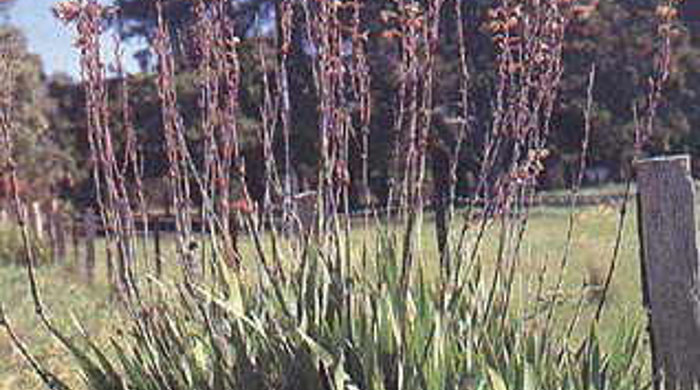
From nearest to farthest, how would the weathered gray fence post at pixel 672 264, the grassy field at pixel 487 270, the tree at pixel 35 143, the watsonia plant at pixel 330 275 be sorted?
the watsonia plant at pixel 330 275, the weathered gray fence post at pixel 672 264, the grassy field at pixel 487 270, the tree at pixel 35 143

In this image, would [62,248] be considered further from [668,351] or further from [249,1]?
[668,351]

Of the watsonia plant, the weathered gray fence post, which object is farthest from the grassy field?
the watsonia plant

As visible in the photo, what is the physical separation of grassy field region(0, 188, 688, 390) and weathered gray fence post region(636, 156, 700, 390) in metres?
0.17

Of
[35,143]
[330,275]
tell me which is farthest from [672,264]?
[35,143]

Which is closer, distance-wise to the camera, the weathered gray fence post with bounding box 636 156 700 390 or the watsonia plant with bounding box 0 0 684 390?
the watsonia plant with bounding box 0 0 684 390

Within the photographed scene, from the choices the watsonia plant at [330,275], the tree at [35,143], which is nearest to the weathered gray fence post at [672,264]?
the watsonia plant at [330,275]

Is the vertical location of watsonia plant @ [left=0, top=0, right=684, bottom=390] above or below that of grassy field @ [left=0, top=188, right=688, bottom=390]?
above

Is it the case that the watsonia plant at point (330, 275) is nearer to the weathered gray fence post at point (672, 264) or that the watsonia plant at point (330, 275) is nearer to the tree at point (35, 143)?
the weathered gray fence post at point (672, 264)

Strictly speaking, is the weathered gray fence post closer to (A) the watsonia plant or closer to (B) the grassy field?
(B) the grassy field

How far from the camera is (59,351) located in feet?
25.8

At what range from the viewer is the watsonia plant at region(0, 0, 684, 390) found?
3.30m

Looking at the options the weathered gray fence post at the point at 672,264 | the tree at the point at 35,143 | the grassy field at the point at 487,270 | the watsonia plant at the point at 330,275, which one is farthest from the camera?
the tree at the point at 35,143

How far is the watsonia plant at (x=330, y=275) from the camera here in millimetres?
3303

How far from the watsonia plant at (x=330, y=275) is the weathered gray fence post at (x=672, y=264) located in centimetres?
47
